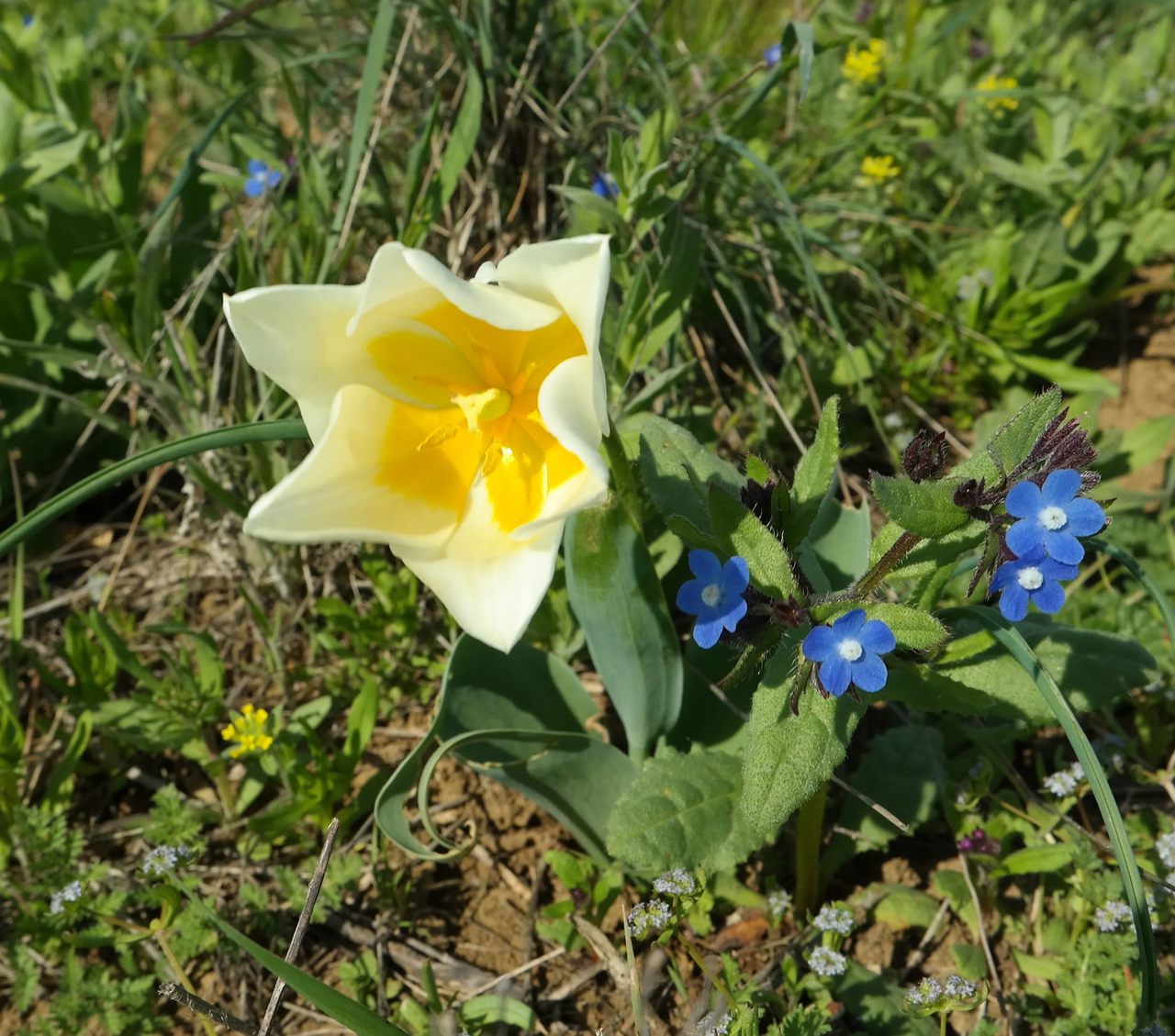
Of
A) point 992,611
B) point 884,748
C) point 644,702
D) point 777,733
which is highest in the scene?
point 992,611

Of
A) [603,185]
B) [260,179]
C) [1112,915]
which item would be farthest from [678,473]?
[260,179]

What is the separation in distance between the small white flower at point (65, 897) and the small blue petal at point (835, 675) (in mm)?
1474

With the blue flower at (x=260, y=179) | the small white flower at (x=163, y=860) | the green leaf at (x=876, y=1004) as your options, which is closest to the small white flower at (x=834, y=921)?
the green leaf at (x=876, y=1004)

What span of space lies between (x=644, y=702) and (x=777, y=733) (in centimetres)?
42

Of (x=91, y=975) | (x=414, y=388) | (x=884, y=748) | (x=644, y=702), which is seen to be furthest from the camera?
(x=884, y=748)

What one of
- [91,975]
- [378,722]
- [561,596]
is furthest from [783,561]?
[91,975]

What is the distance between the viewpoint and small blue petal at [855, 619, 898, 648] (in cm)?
137

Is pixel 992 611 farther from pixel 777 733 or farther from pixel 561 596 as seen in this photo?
pixel 561 596

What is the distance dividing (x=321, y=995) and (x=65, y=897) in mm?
833

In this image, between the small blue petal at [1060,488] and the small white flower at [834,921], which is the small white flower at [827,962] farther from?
the small blue petal at [1060,488]

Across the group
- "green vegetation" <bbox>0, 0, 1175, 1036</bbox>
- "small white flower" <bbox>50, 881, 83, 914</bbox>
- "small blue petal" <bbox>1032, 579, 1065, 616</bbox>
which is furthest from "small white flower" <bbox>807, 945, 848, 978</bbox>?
"small white flower" <bbox>50, 881, 83, 914</bbox>

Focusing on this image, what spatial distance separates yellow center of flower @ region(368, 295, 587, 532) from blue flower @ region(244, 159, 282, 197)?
148 centimetres

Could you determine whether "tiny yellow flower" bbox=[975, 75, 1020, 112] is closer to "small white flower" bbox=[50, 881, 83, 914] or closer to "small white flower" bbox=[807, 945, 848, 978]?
"small white flower" bbox=[807, 945, 848, 978]

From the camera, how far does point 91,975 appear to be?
6.70 ft
